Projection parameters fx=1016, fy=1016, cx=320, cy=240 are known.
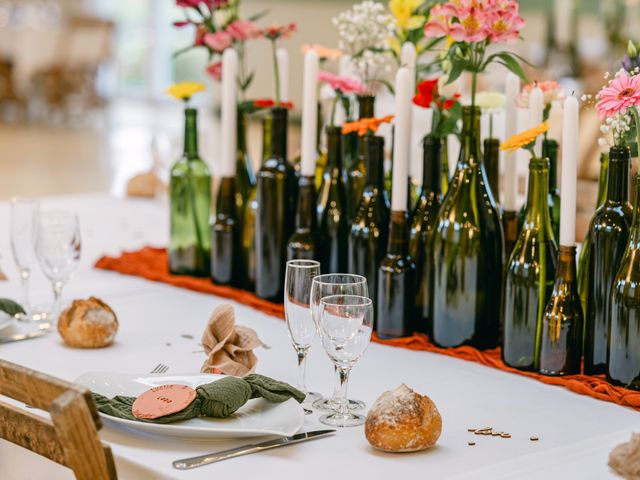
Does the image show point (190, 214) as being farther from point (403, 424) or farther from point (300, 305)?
point (403, 424)

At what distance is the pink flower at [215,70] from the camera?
1.99m

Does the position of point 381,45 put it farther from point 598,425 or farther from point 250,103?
point 598,425

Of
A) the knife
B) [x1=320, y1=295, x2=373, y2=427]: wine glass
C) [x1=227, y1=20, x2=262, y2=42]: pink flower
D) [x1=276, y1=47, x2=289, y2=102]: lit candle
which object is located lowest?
the knife

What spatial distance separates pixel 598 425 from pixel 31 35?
12433mm

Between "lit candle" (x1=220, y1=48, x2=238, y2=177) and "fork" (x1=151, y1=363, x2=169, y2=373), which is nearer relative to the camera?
"fork" (x1=151, y1=363, x2=169, y2=373)

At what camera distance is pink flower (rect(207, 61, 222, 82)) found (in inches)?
78.2

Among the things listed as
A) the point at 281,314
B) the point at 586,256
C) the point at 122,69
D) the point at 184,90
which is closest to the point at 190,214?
the point at 184,90

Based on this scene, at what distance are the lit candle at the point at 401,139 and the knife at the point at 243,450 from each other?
504mm

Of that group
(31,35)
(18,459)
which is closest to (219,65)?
(18,459)

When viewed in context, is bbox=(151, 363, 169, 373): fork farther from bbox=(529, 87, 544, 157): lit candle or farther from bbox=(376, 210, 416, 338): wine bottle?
bbox=(529, 87, 544, 157): lit candle

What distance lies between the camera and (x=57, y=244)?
163 centimetres

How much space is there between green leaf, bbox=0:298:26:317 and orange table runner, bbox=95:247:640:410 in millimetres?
390

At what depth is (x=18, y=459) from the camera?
1.24m

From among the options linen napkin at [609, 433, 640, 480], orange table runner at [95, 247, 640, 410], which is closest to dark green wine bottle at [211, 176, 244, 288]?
orange table runner at [95, 247, 640, 410]
